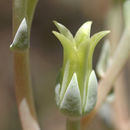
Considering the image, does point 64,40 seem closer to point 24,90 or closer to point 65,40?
point 65,40

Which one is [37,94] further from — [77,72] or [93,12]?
[77,72]

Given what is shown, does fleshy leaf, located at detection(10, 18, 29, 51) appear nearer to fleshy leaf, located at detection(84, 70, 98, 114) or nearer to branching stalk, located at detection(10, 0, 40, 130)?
branching stalk, located at detection(10, 0, 40, 130)

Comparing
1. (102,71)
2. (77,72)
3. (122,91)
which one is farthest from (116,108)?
(77,72)

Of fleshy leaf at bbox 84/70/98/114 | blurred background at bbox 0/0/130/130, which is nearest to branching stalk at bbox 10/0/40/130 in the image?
fleshy leaf at bbox 84/70/98/114

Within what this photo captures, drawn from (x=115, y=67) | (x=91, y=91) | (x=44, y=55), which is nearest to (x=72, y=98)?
(x=91, y=91)

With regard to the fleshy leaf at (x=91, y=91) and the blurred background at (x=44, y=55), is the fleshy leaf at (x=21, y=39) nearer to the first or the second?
the fleshy leaf at (x=91, y=91)
